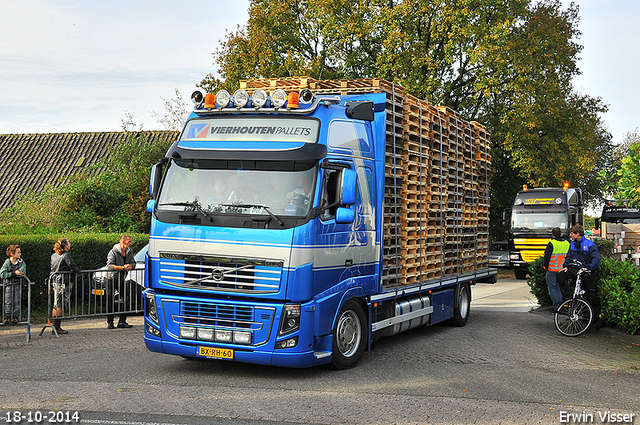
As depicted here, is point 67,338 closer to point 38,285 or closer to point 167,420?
point 38,285

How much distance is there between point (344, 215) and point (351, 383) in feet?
6.61

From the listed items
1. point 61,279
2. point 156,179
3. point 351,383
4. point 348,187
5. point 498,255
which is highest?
point 156,179

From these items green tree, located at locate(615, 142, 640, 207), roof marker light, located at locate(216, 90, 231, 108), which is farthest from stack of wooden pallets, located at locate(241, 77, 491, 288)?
green tree, located at locate(615, 142, 640, 207)

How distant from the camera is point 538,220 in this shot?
2645cm

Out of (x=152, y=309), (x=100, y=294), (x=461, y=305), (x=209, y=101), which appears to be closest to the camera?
(x=152, y=309)

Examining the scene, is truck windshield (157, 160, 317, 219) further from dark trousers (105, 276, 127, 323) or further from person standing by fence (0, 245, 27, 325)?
dark trousers (105, 276, 127, 323)

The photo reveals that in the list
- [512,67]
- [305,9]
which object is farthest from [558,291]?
[305,9]

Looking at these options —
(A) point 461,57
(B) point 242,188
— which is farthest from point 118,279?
(A) point 461,57

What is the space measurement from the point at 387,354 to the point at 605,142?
1587 inches

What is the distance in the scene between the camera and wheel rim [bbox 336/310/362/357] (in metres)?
8.81

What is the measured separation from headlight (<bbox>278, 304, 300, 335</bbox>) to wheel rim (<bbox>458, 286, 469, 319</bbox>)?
5967 millimetres

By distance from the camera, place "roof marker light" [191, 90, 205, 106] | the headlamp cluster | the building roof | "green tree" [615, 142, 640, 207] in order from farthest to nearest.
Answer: the building roof, "green tree" [615, 142, 640, 207], "roof marker light" [191, 90, 205, 106], the headlamp cluster

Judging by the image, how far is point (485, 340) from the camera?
37.9 ft

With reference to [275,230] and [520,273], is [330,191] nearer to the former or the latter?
[275,230]
